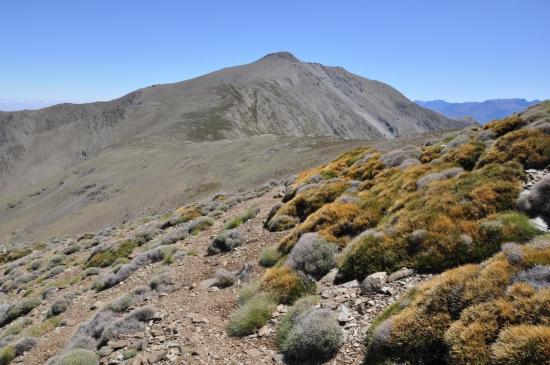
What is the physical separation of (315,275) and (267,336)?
2.44 metres

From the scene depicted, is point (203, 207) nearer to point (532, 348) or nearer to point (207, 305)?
point (207, 305)

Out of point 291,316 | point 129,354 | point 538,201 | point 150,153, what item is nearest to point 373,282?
point 291,316

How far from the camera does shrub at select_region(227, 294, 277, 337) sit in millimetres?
8375

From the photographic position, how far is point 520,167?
1087 cm

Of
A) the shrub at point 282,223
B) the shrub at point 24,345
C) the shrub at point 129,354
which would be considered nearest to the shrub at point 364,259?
the shrub at point 129,354

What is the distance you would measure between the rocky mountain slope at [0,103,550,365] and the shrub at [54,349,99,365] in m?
0.04

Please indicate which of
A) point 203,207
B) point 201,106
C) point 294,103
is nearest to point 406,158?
point 203,207

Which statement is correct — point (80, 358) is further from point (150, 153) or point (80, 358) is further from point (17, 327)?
point (150, 153)

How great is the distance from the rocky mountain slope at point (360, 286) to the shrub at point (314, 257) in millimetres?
49

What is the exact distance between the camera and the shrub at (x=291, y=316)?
7.54 m

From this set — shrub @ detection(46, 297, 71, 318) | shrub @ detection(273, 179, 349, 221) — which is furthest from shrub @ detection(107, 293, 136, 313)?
shrub @ detection(273, 179, 349, 221)

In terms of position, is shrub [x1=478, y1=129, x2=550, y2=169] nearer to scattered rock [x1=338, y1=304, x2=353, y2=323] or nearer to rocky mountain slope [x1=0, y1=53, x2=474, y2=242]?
scattered rock [x1=338, y1=304, x2=353, y2=323]

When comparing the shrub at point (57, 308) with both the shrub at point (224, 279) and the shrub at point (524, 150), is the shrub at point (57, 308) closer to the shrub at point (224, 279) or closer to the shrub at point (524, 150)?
the shrub at point (224, 279)

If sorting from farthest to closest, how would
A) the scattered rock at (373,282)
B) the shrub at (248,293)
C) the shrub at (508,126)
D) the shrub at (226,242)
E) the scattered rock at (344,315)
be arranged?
the shrub at (508,126) → the shrub at (226,242) → the shrub at (248,293) → the scattered rock at (373,282) → the scattered rock at (344,315)
